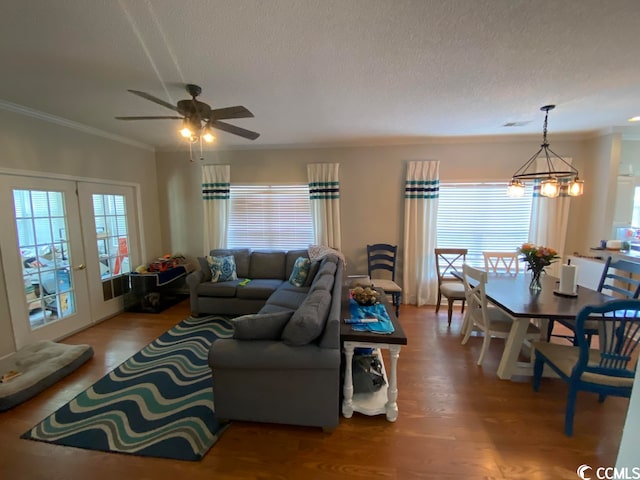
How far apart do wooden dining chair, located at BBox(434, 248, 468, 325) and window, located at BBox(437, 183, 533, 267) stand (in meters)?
0.25

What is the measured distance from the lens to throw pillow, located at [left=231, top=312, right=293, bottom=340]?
1949mm

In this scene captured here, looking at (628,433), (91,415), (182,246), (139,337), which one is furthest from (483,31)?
(182,246)

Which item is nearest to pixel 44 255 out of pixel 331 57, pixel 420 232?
pixel 331 57

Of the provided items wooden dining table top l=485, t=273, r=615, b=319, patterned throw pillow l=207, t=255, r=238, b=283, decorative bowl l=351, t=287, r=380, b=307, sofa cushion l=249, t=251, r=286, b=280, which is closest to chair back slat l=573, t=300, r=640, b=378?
wooden dining table top l=485, t=273, r=615, b=319

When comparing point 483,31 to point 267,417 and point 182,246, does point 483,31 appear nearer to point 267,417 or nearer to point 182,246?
point 267,417

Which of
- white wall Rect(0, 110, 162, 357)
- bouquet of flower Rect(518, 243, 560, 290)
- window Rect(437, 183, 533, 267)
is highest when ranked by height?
white wall Rect(0, 110, 162, 357)

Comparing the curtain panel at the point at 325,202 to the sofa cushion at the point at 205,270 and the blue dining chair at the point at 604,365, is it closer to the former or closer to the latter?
the sofa cushion at the point at 205,270

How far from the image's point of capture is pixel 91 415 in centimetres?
212

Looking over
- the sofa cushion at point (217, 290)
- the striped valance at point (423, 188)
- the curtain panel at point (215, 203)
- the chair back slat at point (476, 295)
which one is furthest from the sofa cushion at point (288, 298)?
the striped valance at point (423, 188)

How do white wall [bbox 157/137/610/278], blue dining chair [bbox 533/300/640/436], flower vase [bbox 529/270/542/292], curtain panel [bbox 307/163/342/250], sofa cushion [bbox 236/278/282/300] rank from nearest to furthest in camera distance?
blue dining chair [bbox 533/300/640/436] < flower vase [bbox 529/270/542/292] < sofa cushion [bbox 236/278/282/300] < white wall [bbox 157/137/610/278] < curtain panel [bbox 307/163/342/250]

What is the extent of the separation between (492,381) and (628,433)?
209 centimetres

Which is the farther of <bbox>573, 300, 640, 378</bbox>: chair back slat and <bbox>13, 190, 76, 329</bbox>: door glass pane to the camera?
<bbox>13, 190, 76, 329</bbox>: door glass pane

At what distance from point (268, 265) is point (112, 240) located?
2.34 meters

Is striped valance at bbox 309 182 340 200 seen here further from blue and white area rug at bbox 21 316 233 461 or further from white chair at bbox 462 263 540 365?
blue and white area rug at bbox 21 316 233 461
